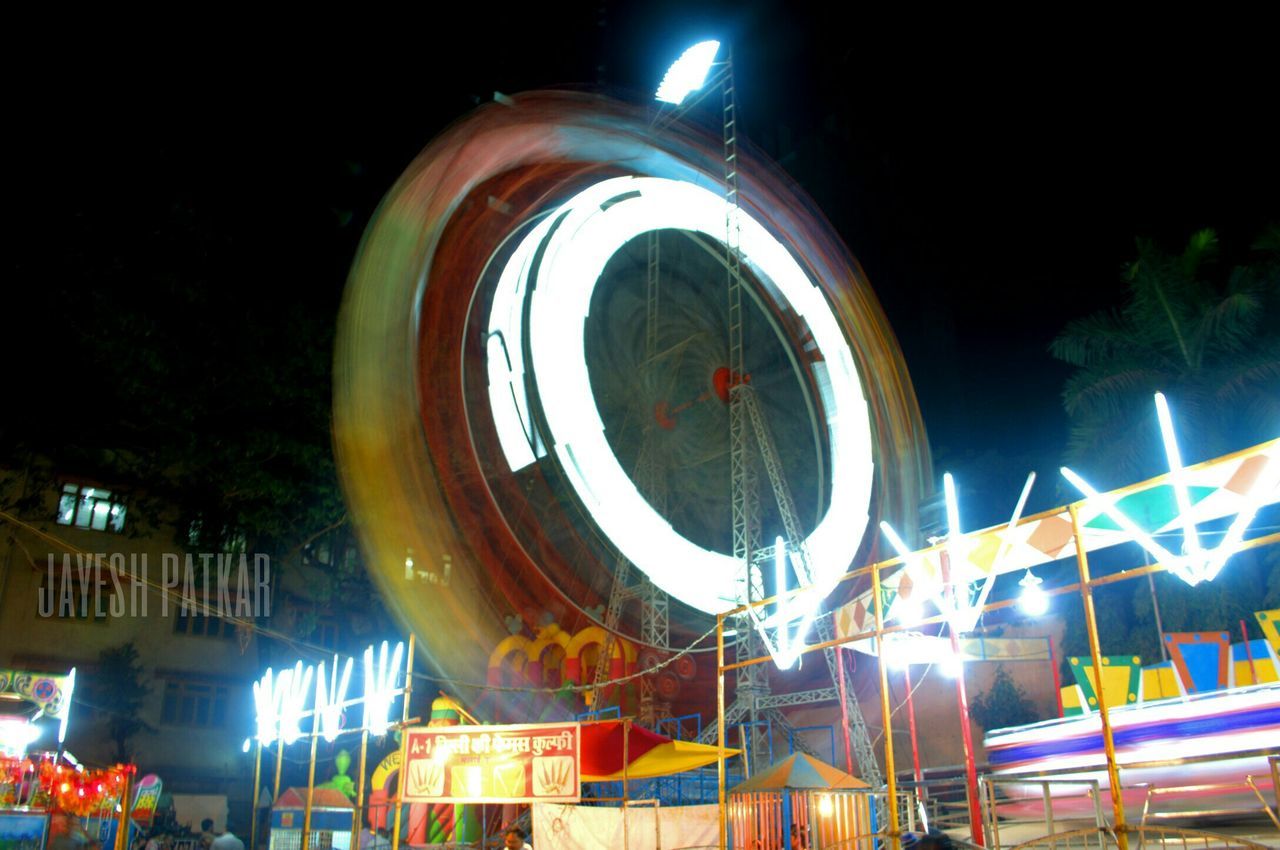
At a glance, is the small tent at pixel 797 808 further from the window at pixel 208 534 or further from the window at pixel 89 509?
the window at pixel 89 509

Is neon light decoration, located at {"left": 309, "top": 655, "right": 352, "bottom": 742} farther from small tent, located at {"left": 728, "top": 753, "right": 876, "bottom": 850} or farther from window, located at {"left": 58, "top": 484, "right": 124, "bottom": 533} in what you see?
window, located at {"left": 58, "top": 484, "right": 124, "bottom": 533}

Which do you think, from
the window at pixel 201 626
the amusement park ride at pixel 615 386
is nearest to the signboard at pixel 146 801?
the window at pixel 201 626

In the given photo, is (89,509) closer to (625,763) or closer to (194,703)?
(194,703)

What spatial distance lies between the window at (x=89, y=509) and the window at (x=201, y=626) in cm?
396

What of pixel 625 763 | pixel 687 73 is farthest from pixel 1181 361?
pixel 625 763

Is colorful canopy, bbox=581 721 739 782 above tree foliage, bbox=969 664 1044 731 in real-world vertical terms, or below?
below

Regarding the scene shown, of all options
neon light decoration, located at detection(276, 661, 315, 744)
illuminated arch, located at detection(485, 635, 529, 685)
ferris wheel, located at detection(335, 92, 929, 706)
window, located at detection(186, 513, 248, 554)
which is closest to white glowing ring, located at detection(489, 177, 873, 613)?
ferris wheel, located at detection(335, 92, 929, 706)

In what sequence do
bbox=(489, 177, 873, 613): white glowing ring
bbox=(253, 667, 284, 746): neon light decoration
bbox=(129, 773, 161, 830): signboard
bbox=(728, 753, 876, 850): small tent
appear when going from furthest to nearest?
bbox=(129, 773, 161, 830): signboard, bbox=(489, 177, 873, 613): white glowing ring, bbox=(253, 667, 284, 746): neon light decoration, bbox=(728, 753, 876, 850): small tent

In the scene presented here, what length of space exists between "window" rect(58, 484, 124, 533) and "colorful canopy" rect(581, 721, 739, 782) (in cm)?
2447

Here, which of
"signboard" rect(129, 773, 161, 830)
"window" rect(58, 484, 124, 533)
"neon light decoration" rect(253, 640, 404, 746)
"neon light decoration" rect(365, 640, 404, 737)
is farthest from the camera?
"window" rect(58, 484, 124, 533)

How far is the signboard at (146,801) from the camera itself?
26.3 meters

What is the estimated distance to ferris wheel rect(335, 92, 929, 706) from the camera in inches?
Answer: 937

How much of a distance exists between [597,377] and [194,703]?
65.3 ft

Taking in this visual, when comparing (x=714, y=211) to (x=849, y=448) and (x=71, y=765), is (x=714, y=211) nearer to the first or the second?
(x=849, y=448)
